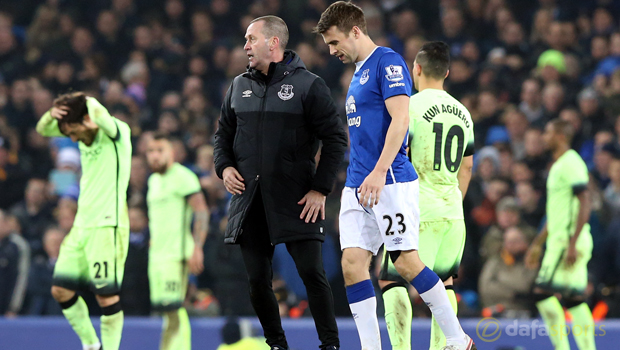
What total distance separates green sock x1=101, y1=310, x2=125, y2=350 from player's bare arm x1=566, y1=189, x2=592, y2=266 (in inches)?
179

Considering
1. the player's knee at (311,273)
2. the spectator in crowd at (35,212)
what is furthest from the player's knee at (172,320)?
the player's knee at (311,273)

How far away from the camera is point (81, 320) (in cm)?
768

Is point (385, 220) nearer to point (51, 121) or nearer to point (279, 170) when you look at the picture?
point (279, 170)

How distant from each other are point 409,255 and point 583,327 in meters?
3.79

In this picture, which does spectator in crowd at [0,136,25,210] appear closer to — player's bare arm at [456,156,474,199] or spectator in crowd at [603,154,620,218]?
player's bare arm at [456,156,474,199]

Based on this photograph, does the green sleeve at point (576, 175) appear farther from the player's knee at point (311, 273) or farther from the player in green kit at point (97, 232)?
the player in green kit at point (97, 232)

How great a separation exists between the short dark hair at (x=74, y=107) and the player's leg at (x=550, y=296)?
491cm

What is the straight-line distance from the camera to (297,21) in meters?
14.5

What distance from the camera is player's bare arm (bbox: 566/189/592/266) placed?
848cm

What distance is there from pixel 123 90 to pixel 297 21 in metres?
3.22

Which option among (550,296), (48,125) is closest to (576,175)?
(550,296)

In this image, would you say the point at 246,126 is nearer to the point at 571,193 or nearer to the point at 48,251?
the point at 571,193

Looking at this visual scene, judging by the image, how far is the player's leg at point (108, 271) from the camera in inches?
299

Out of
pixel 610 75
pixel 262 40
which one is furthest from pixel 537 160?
pixel 262 40
